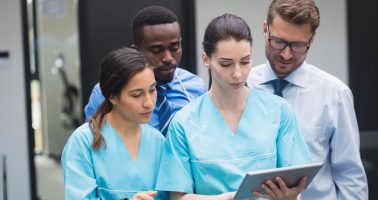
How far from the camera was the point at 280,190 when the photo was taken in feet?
4.27

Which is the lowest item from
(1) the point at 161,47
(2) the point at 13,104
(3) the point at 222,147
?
(2) the point at 13,104

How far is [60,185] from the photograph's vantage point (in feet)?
14.5

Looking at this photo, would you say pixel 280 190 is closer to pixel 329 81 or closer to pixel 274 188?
pixel 274 188

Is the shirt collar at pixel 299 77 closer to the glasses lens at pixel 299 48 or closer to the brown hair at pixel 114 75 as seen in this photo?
the glasses lens at pixel 299 48

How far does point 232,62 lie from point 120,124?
33 centimetres

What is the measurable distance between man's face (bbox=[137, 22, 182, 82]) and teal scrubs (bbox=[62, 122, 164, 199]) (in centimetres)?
32

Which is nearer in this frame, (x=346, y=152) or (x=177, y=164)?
(x=177, y=164)

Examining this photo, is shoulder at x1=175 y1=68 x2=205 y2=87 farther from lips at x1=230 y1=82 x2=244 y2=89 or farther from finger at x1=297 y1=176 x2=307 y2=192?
finger at x1=297 y1=176 x2=307 y2=192

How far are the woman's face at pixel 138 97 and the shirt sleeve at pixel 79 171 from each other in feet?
0.43

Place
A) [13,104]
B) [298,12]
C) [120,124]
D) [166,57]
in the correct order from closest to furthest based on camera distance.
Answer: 1. [120,124]
2. [298,12]
3. [166,57]
4. [13,104]

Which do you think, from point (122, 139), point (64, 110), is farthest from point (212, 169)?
point (64, 110)

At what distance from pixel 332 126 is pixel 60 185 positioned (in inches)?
127

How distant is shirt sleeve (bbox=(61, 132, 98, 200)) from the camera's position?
1.36 metres

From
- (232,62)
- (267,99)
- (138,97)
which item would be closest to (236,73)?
(232,62)
